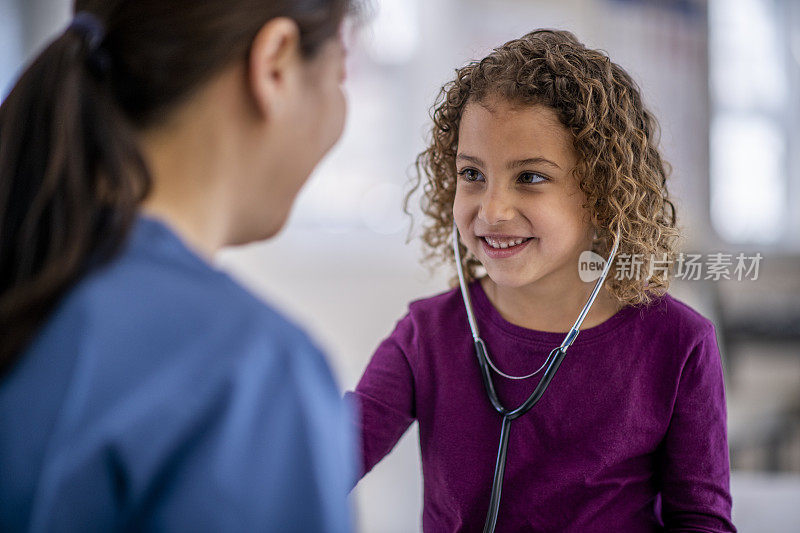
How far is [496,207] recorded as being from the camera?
30.3 inches

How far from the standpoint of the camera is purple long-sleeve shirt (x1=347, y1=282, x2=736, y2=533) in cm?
83

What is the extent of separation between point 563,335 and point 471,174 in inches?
8.3

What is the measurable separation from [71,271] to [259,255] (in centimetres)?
178

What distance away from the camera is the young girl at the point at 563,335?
79cm

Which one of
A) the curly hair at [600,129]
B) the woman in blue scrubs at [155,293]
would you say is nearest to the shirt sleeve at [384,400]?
the curly hair at [600,129]

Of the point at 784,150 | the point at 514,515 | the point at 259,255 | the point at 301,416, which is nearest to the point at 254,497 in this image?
the point at 301,416

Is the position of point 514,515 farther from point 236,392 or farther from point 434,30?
point 434,30

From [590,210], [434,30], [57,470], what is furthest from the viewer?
[434,30]

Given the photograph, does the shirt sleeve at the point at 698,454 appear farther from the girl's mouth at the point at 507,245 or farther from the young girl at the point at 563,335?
the girl's mouth at the point at 507,245

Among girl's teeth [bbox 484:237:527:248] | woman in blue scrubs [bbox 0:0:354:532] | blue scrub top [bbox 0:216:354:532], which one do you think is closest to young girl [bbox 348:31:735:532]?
girl's teeth [bbox 484:237:527:248]

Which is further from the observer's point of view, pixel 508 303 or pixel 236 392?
pixel 508 303

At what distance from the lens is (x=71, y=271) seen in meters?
0.48

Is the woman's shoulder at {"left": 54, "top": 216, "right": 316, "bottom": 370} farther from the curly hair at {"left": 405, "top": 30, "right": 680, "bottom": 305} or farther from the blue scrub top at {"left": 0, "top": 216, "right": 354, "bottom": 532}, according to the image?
the curly hair at {"left": 405, "top": 30, "right": 680, "bottom": 305}

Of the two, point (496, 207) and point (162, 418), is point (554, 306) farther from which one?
Result: point (162, 418)
